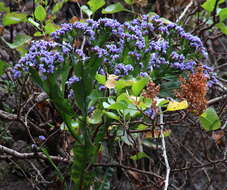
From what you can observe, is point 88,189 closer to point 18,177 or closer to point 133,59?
point 133,59

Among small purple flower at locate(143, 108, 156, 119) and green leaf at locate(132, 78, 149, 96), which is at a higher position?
green leaf at locate(132, 78, 149, 96)

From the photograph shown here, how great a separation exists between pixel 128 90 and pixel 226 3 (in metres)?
2.25

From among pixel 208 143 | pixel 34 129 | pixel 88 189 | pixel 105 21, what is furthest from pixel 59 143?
pixel 208 143

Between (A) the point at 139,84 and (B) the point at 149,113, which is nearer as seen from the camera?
(A) the point at 139,84

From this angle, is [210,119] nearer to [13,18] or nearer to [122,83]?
[122,83]

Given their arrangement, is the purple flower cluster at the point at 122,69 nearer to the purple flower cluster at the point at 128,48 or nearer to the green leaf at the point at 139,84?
the purple flower cluster at the point at 128,48

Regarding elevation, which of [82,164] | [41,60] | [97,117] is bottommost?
[82,164]

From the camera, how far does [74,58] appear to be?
3.91 ft

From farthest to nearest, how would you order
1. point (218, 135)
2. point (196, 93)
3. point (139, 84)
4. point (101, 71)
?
point (218, 135) < point (101, 71) < point (196, 93) < point (139, 84)

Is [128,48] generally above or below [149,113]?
above

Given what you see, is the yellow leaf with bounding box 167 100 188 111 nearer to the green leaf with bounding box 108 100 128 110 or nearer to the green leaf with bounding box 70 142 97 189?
the green leaf with bounding box 108 100 128 110

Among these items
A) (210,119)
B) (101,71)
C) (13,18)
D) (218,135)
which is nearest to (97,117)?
(101,71)

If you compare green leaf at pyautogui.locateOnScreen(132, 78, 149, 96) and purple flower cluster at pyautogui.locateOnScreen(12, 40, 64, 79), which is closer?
green leaf at pyautogui.locateOnScreen(132, 78, 149, 96)

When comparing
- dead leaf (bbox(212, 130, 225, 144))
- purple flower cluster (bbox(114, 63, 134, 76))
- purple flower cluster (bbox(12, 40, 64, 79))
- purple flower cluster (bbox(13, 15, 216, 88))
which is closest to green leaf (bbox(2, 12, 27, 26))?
purple flower cluster (bbox(13, 15, 216, 88))
